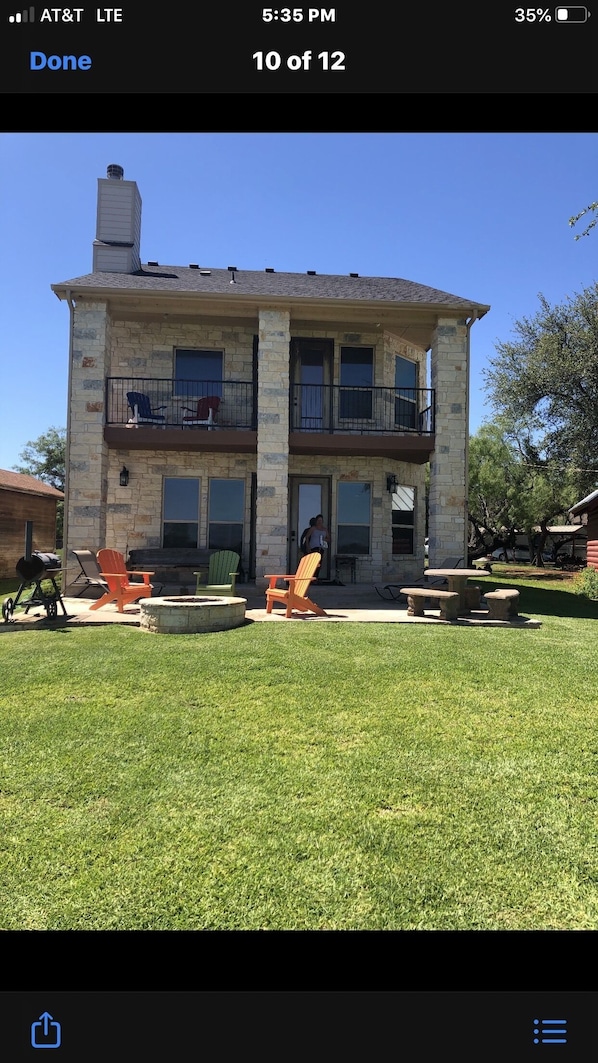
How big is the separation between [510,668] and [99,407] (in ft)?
28.9

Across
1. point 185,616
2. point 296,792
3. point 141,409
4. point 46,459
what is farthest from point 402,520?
point 46,459

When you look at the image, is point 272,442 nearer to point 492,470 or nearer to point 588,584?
Answer: point 588,584

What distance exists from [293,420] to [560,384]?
393 inches

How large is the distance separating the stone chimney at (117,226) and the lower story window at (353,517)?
753 centimetres

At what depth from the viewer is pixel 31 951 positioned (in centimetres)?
109

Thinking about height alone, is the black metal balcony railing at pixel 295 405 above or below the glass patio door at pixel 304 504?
above

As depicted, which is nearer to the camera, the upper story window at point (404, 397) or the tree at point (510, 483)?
the upper story window at point (404, 397)

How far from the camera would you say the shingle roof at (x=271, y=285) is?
10750mm

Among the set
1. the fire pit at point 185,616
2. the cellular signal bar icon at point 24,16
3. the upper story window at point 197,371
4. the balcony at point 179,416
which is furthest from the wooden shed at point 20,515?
the cellular signal bar icon at point 24,16

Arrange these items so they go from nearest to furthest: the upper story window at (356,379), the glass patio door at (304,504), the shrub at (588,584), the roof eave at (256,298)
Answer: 1. the roof eave at (256,298)
2. the glass patio door at (304,504)
3. the upper story window at (356,379)
4. the shrub at (588,584)

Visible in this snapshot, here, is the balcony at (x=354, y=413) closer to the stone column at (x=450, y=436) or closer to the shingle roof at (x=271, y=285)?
the stone column at (x=450, y=436)
